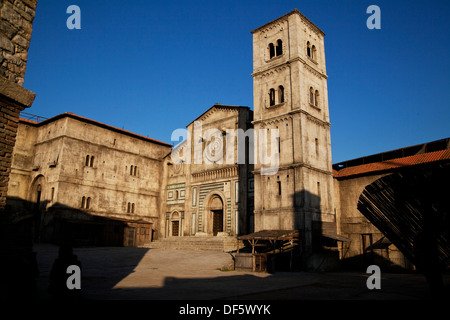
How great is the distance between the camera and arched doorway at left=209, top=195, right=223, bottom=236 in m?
31.1

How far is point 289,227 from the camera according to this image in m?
22.1

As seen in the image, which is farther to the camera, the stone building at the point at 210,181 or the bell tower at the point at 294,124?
the stone building at the point at 210,181

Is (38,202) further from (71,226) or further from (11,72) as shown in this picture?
(11,72)

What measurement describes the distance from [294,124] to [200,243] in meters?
13.0

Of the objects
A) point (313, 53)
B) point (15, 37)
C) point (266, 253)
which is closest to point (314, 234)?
point (266, 253)

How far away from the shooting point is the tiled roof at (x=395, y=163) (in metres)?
22.3

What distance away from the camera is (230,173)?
30.3 m

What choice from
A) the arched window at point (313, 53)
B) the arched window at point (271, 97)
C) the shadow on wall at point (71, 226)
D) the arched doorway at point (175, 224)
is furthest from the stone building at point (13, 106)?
the arched doorway at point (175, 224)

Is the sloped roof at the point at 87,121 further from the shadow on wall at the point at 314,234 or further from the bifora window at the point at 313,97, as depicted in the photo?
the shadow on wall at the point at 314,234

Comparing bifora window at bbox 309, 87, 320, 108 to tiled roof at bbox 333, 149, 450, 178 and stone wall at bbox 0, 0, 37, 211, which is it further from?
stone wall at bbox 0, 0, 37, 211

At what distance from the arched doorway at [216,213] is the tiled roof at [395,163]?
1111cm

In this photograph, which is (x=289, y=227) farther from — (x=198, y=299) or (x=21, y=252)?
(x=21, y=252)

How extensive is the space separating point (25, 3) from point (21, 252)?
640cm
